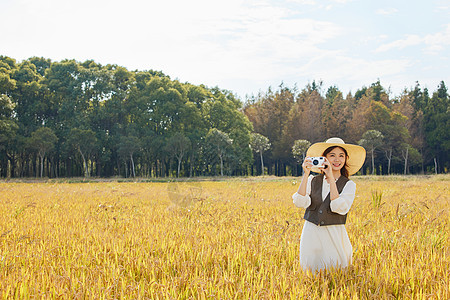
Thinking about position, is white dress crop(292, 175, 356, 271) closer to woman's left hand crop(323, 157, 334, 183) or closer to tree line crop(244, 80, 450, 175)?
woman's left hand crop(323, 157, 334, 183)

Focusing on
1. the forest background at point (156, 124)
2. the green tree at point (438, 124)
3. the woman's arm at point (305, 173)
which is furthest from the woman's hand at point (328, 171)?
the green tree at point (438, 124)

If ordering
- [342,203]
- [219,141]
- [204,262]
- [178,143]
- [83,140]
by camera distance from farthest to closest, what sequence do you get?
[219,141] < [178,143] < [83,140] < [204,262] < [342,203]

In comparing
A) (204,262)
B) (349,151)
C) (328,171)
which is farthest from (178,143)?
(328,171)

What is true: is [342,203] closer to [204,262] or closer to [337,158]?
[337,158]

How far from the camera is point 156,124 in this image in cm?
4753

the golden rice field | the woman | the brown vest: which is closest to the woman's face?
the woman

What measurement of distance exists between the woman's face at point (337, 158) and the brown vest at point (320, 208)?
0.42 feet

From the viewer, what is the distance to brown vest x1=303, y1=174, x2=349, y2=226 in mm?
3373

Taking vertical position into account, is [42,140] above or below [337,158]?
above

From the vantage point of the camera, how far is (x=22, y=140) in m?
37.5

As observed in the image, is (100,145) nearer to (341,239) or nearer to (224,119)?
(224,119)

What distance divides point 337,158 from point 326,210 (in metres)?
0.58

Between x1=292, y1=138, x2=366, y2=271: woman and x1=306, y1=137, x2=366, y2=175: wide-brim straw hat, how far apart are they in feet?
0.04

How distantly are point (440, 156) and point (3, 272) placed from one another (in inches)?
2541
